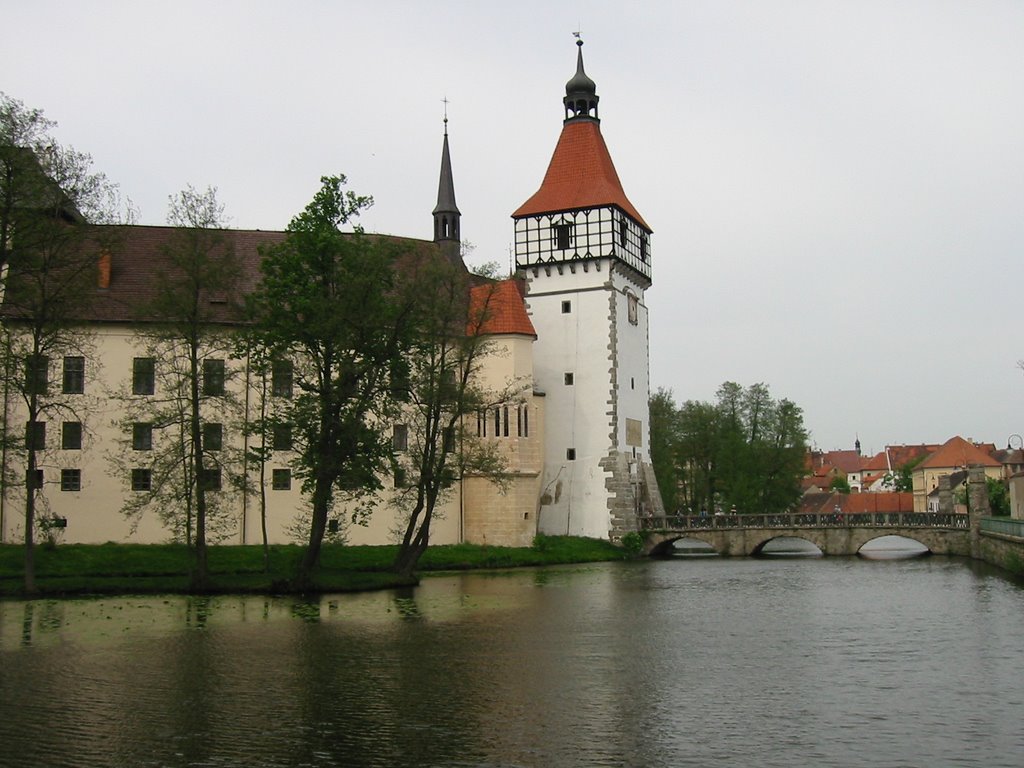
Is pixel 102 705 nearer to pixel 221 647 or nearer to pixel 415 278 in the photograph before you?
pixel 221 647

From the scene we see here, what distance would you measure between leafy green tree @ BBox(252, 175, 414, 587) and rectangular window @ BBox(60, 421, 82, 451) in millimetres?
13642

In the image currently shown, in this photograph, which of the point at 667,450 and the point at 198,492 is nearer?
the point at 198,492

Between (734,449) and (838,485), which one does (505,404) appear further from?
(838,485)

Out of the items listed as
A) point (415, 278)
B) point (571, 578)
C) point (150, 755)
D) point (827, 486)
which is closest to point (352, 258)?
point (415, 278)

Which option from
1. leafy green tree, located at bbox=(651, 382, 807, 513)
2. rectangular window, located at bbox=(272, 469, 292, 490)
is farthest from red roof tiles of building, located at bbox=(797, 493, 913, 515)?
rectangular window, located at bbox=(272, 469, 292, 490)

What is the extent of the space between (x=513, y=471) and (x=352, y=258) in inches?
748

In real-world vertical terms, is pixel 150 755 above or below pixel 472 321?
below

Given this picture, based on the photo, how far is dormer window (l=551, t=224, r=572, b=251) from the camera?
56.1 metres

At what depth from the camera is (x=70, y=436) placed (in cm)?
4322

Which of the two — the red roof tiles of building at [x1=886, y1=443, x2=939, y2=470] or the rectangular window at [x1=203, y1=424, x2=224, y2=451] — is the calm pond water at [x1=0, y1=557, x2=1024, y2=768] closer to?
the rectangular window at [x1=203, y1=424, x2=224, y2=451]

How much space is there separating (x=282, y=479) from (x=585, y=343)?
17587mm

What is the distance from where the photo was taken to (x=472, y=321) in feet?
126

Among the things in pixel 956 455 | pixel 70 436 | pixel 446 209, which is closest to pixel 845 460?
pixel 956 455

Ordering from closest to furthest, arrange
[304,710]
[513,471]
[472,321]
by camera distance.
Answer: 1. [304,710]
2. [472,321]
3. [513,471]
